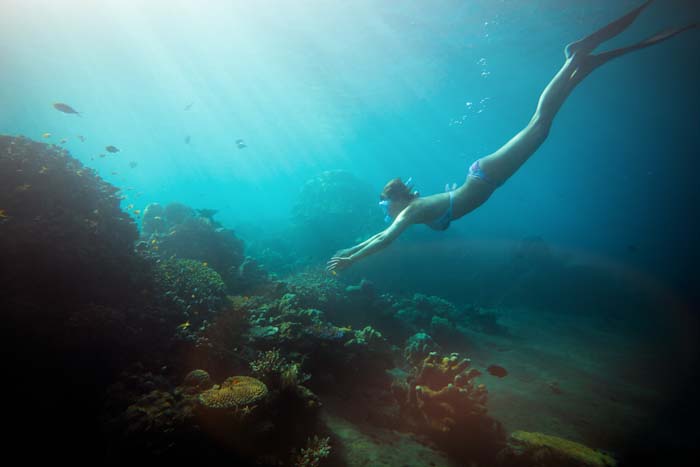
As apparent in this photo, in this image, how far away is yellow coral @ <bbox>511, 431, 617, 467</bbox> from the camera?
4.04 m

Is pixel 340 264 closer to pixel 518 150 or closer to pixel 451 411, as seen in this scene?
pixel 451 411

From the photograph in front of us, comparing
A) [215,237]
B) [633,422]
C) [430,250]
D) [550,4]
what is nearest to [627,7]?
[550,4]

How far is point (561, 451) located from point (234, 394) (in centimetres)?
502

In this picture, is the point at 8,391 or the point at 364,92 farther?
the point at 364,92

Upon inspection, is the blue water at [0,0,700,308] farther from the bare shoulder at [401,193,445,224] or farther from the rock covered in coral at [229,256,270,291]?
the bare shoulder at [401,193,445,224]

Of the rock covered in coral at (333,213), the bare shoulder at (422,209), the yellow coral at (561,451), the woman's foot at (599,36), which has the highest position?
the rock covered in coral at (333,213)

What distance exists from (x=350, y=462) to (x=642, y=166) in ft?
333

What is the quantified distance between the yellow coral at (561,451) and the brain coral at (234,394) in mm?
4354

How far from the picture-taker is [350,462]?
415cm

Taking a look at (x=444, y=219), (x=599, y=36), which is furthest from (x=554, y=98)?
(x=444, y=219)

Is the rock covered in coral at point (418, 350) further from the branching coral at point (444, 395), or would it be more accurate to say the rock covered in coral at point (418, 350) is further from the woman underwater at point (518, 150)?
the woman underwater at point (518, 150)

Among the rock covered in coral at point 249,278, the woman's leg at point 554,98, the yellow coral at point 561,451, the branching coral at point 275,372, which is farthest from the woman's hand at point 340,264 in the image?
the rock covered in coral at point 249,278

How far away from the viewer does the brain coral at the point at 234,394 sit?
3.69 metres

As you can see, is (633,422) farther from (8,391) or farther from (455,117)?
(455,117)
